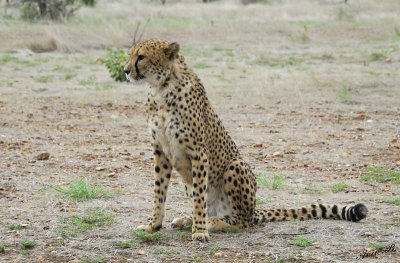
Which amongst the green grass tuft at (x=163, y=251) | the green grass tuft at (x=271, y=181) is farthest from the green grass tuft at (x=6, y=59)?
the green grass tuft at (x=163, y=251)

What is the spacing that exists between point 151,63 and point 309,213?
1.47 metres

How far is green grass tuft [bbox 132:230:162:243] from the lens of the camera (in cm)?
542

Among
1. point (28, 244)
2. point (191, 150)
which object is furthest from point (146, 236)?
point (28, 244)

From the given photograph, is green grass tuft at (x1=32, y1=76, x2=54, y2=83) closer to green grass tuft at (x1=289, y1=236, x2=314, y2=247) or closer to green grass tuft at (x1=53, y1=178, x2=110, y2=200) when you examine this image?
green grass tuft at (x1=53, y1=178, x2=110, y2=200)

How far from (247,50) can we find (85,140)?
381 inches

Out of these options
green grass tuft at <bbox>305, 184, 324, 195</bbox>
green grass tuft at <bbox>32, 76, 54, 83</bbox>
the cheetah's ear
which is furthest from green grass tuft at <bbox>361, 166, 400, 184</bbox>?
green grass tuft at <bbox>32, 76, 54, 83</bbox>

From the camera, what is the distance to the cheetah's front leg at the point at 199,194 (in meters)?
5.41

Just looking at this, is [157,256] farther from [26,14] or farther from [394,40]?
[26,14]

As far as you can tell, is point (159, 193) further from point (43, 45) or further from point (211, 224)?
point (43, 45)

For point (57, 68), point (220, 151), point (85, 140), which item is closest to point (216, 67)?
point (57, 68)

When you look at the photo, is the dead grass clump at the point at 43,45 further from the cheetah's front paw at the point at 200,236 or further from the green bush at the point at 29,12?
the cheetah's front paw at the point at 200,236

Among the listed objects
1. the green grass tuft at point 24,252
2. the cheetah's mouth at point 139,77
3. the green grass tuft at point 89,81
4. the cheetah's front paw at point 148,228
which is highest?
the cheetah's mouth at point 139,77

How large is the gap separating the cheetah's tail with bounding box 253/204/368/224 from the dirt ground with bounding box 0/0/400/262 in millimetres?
74

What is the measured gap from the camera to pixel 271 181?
730 centimetres
